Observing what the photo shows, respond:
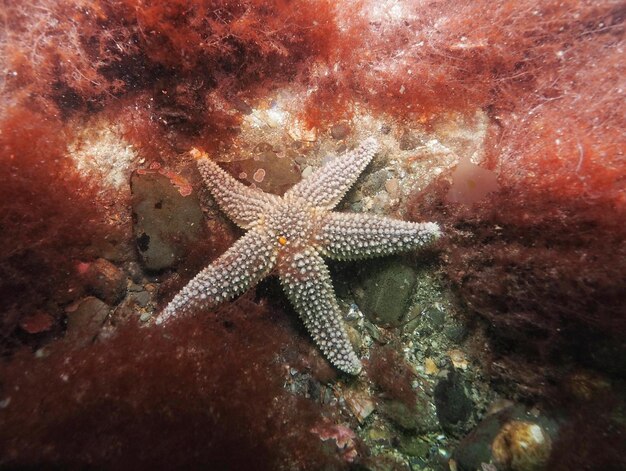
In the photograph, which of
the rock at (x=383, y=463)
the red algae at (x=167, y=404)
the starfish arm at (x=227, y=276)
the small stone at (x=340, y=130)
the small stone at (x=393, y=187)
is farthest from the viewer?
the small stone at (x=340, y=130)

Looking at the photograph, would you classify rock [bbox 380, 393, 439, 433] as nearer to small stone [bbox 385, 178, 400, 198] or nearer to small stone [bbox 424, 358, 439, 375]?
small stone [bbox 424, 358, 439, 375]

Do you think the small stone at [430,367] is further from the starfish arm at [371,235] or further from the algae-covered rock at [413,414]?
the starfish arm at [371,235]

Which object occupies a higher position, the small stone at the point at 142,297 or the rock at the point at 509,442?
the small stone at the point at 142,297

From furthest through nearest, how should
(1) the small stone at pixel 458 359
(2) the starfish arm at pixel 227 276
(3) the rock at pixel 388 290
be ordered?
1. (3) the rock at pixel 388 290
2. (1) the small stone at pixel 458 359
3. (2) the starfish arm at pixel 227 276

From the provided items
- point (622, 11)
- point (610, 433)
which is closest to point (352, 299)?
point (610, 433)

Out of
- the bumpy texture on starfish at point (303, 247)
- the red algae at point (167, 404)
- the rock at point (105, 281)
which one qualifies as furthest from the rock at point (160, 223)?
the red algae at point (167, 404)

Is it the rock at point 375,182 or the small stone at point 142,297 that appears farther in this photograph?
the rock at point 375,182

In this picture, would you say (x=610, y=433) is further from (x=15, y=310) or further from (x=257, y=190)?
(x=15, y=310)

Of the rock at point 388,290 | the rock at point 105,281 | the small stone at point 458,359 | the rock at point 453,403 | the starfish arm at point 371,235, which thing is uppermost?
the starfish arm at point 371,235
